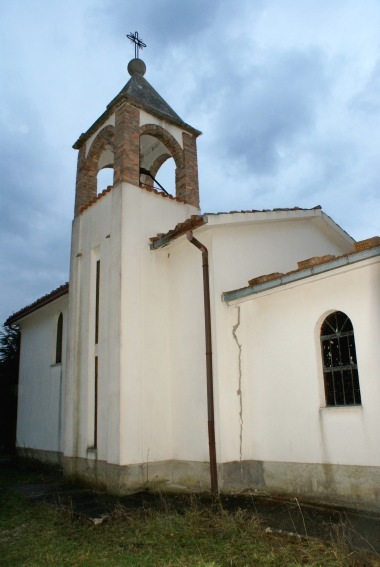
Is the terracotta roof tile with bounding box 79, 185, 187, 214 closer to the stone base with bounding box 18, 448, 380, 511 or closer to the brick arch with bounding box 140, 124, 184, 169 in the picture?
the brick arch with bounding box 140, 124, 184, 169

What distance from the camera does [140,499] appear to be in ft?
25.1

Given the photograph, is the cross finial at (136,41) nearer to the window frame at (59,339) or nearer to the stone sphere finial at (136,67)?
the stone sphere finial at (136,67)

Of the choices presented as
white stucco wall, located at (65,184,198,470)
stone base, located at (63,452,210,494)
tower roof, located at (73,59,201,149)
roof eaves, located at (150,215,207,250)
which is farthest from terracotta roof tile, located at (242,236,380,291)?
tower roof, located at (73,59,201,149)

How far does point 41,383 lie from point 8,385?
4.43m

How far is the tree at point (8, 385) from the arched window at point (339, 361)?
1259cm

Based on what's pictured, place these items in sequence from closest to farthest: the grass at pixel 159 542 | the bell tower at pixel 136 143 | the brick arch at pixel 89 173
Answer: the grass at pixel 159 542 → the bell tower at pixel 136 143 → the brick arch at pixel 89 173

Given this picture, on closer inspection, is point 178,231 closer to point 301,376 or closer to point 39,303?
point 301,376

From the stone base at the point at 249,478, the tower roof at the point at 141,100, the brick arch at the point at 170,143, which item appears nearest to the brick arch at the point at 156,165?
the brick arch at the point at 170,143

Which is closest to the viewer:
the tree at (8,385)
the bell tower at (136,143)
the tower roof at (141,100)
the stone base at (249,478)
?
the stone base at (249,478)

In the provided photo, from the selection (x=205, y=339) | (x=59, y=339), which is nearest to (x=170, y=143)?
(x=205, y=339)

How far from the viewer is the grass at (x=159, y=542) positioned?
14.8 feet

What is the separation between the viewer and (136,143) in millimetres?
10180

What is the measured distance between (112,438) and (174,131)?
7.19 metres

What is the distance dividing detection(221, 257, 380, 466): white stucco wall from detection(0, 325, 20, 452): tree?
36.4 feet
